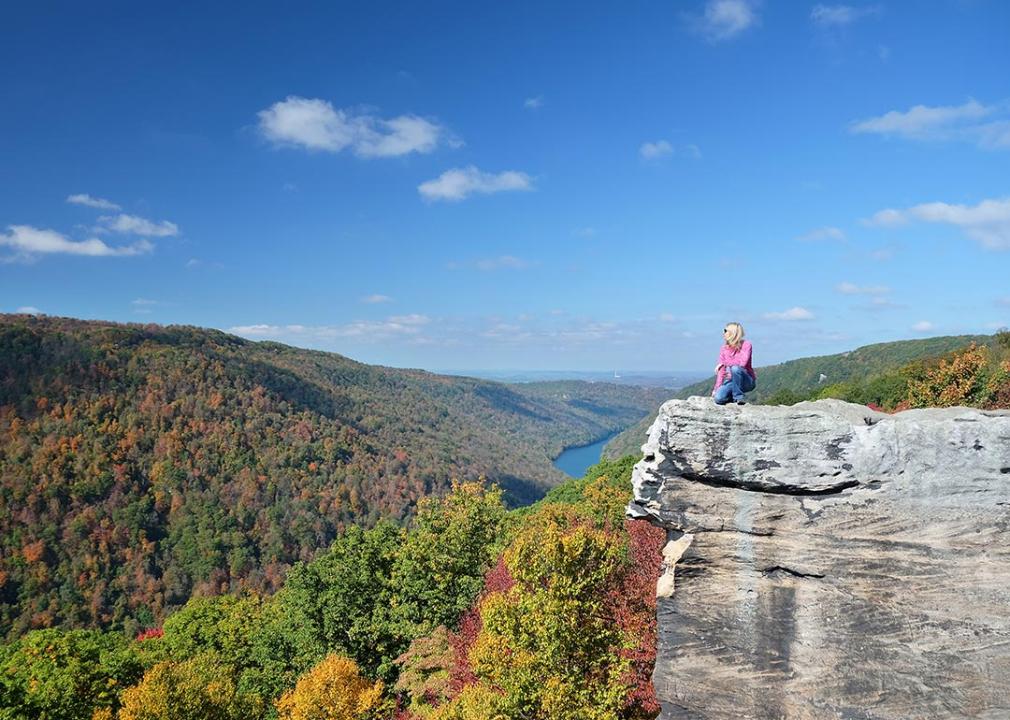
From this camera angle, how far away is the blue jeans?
11180mm

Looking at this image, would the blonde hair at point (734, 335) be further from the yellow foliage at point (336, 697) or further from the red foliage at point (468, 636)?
the yellow foliage at point (336, 697)

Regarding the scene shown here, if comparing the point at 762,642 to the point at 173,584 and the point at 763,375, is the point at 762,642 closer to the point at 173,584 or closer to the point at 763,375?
the point at 173,584

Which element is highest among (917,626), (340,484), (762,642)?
(917,626)

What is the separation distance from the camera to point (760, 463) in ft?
34.8

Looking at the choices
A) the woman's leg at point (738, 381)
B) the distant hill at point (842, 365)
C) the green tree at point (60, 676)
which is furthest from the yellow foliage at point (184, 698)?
the distant hill at point (842, 365)

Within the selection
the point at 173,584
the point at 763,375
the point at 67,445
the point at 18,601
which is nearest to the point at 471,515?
the point at 173,584

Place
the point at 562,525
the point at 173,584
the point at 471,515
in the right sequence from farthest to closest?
the point at 173,584 → the point at 471,515 → the point at 562,525

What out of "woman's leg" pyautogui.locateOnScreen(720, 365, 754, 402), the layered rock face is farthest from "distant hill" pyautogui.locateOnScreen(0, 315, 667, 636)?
"woman's leg" pyautogui.locateOnScreen(720, 365, 754, 402)

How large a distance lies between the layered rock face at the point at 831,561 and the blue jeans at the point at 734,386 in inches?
16.6

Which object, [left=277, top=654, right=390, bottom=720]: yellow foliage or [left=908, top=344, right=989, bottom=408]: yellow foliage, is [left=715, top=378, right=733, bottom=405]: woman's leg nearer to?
[left=277, top=654, right=390, bottom=720]: yellow foliage

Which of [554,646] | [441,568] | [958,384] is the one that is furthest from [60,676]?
[958,384]

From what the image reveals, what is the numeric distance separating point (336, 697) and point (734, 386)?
21015 mm

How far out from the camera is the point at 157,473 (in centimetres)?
11519

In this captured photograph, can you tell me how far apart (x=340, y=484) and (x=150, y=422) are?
4486cm
